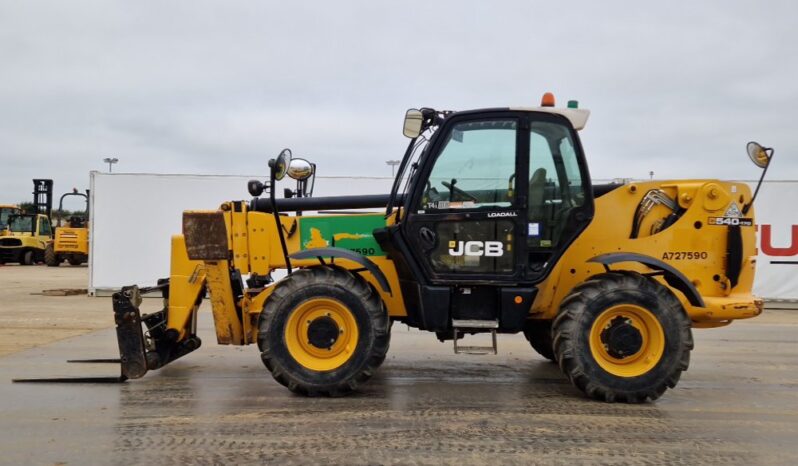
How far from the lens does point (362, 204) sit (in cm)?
642

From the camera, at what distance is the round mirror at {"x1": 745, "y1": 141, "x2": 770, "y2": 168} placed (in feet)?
18.4

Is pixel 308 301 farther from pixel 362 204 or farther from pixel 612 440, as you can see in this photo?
pixel 612 440

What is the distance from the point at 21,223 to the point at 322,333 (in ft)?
107

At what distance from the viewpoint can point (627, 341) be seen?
5277 mm

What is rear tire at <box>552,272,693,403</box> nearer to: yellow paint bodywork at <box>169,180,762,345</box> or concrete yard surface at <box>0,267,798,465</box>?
concrete yard surface at <box>0,267,798,465</box>

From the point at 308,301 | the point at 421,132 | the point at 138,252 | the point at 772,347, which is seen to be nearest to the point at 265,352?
the point at 308,301

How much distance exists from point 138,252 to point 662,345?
499 inches

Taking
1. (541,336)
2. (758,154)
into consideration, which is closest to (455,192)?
(541,336)

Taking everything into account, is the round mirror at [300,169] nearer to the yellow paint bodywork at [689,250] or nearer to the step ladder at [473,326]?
the step ladder at [473,326]

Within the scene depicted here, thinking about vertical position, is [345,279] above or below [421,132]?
below

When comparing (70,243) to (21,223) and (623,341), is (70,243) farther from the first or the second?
(623,341)

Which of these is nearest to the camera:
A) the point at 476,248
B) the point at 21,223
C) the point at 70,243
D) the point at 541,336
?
the point at 476,248

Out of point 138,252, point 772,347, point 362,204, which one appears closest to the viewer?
point 362,204

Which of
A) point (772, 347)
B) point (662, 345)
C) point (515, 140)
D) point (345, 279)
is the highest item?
point (515, 140)
